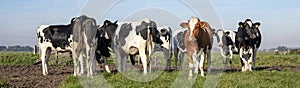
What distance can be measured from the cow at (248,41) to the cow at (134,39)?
421 cm

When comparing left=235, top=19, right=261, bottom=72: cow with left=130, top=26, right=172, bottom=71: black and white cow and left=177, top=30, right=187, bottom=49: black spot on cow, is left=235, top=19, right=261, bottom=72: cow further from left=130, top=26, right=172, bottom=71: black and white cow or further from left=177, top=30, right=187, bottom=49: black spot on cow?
left=130, top=26, right=172, bottom=71: black and white cow

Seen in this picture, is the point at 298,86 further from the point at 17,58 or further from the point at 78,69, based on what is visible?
the point at 17,58

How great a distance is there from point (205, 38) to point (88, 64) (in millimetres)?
4208

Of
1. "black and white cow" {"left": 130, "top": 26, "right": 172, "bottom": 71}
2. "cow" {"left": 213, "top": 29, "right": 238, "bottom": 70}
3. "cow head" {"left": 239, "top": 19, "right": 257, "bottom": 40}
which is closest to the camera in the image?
"black and white cow" {"left": 130, "top": 26, "right": 172, "bottom": 71}

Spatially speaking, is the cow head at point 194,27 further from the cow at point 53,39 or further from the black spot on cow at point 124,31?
the cow at point 53,39

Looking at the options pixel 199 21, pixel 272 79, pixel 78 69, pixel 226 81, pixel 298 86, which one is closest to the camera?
pixel 298 86

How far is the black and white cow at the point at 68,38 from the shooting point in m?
15.1

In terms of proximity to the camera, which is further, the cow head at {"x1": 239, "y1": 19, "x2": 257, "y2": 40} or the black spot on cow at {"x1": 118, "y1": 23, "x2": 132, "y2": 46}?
the cow head at {"x1": 239, "y1": 19, "x2": 257, "y2": 40}

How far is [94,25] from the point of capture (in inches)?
A: 608

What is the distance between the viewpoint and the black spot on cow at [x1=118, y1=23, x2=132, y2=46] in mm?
15699

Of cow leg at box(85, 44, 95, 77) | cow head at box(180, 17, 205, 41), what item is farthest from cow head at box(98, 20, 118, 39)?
cow head at box(180, 17, 205, 41)

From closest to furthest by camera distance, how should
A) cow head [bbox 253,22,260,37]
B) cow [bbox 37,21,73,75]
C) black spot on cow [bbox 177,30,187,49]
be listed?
cow [bbox 37,21,73,75] → black spot on cow [bbox 177,30,187,49] → cow head [bbox 253,22,260,37]

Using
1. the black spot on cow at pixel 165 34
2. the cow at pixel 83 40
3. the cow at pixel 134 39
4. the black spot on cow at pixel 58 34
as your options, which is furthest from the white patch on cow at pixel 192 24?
the black spot on cow at pixel 58 34

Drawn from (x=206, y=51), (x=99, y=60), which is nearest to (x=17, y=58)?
(x=99, y=60)
